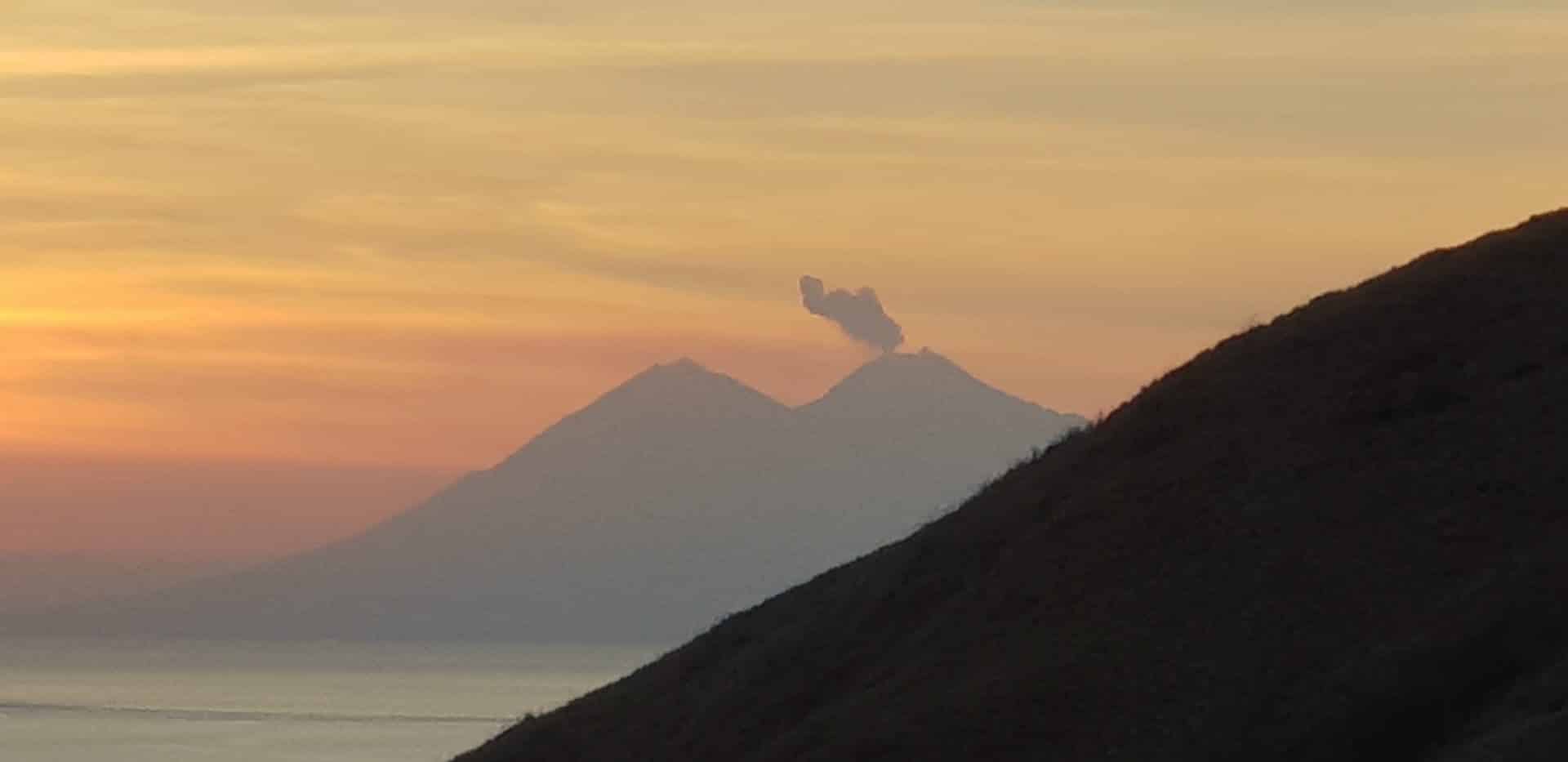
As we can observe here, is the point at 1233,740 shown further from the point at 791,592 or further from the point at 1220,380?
the point at 791,592

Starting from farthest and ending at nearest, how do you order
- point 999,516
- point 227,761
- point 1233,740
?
point 227,761, point 999,516, point 1233,740

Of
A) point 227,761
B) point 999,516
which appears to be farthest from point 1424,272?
point 227,761

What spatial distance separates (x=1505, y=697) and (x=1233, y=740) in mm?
3440

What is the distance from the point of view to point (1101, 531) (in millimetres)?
37781

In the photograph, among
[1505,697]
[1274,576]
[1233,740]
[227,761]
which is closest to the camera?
[1505,697]

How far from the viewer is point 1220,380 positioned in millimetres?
41656

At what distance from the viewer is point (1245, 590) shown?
33656 millimetres

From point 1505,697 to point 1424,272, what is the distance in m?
15.8

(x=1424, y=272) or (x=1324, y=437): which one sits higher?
(x=1424, y=272)

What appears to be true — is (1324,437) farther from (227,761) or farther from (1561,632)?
(227,761)

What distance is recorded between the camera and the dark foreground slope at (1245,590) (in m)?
29.8

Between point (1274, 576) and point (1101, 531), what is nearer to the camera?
point (1274, 576)

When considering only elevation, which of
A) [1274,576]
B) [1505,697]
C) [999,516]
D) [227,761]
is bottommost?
[1505,697]

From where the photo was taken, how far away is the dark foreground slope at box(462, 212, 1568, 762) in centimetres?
2983
